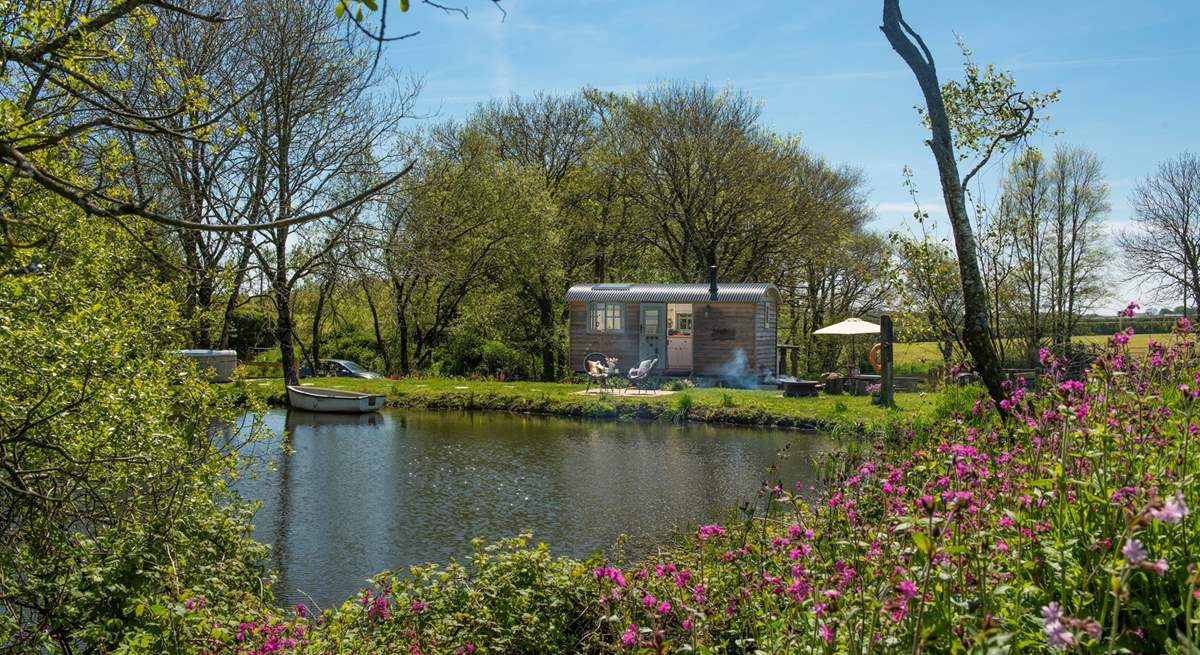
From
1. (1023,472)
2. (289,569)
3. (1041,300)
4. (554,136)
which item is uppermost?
(554,136)

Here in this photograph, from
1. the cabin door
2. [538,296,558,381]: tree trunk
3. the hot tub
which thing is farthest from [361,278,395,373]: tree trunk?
the cabin door

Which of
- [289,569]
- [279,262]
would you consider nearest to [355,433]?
[279,262]

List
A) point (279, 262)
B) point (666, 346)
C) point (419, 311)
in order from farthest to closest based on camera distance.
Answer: point (419, 311), point (666, 346), point (279, 262)

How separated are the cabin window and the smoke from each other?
10.5 feet

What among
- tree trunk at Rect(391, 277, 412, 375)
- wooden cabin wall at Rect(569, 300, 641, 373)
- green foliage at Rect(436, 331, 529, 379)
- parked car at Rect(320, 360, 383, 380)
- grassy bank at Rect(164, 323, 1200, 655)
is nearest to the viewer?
grassy bank at Rect(164, 323, 1200, 655)

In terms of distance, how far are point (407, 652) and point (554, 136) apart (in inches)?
1128

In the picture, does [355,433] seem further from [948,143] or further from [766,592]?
[766,592]

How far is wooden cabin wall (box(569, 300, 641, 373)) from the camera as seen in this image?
1008 inches

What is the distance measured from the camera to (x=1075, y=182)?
89.6 ft

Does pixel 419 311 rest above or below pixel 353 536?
above

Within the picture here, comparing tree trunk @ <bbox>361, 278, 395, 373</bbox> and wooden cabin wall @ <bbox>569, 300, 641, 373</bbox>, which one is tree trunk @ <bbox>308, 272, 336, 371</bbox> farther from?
wooden cabin wall @ <bbox>569, 300, 641, 373</bbox>

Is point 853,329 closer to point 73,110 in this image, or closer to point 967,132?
point 967,132

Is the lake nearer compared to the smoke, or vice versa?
the lake

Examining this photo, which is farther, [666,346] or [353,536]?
[666,346]
